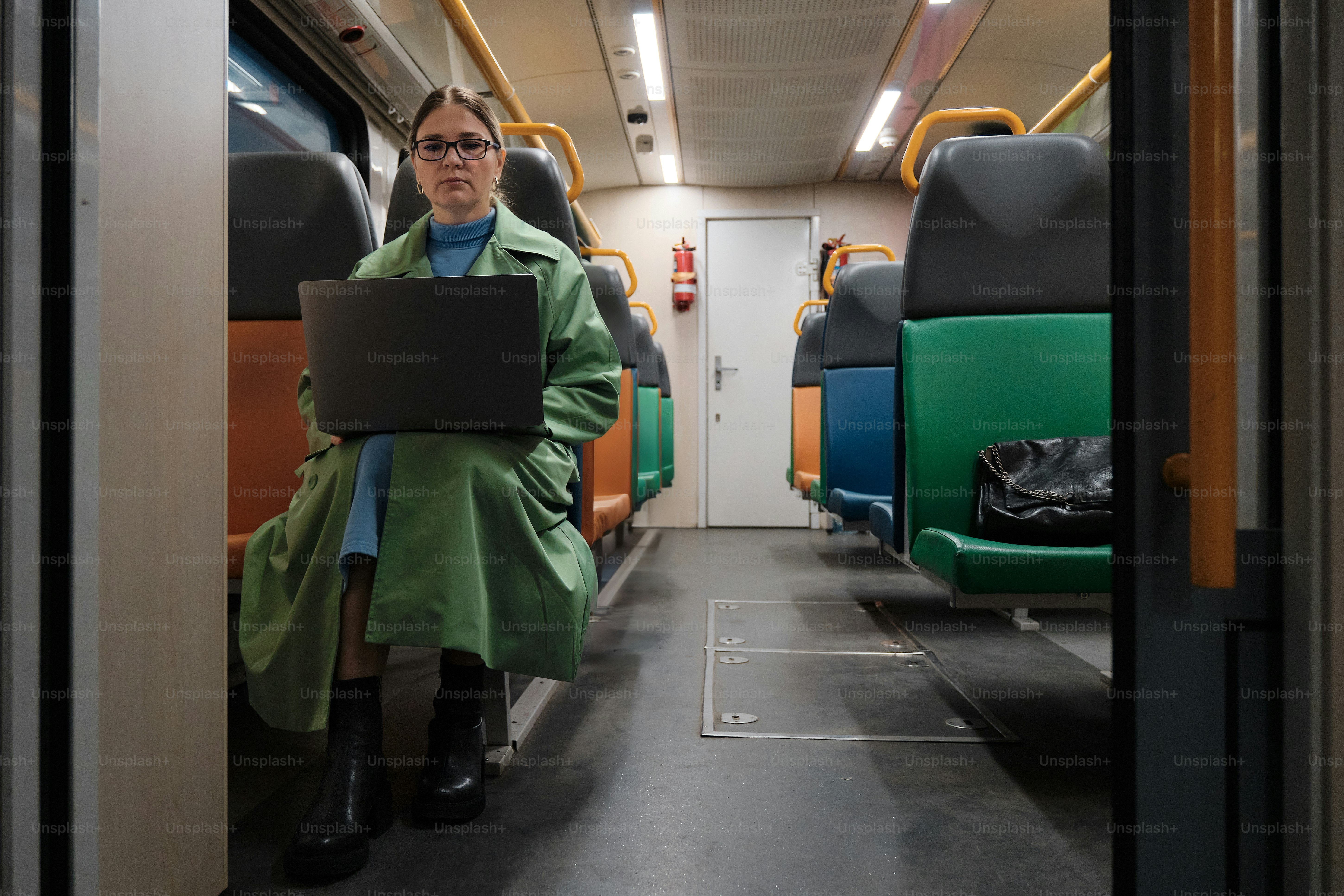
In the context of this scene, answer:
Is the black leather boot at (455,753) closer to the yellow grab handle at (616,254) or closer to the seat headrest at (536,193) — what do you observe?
the seat headrest at (536,193)

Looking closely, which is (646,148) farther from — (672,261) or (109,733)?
(109,733)

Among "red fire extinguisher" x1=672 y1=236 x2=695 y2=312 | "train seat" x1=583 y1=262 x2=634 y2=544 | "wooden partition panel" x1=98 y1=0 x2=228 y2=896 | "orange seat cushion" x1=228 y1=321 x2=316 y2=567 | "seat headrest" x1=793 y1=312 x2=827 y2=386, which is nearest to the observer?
"wooden partition panel" x1=98 y1=0 x2=228 y2=896

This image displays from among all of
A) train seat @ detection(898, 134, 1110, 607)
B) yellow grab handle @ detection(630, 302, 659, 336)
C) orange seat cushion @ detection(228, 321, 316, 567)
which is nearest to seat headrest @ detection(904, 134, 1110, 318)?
train seat @ detection(898, 134, 1110, 607)

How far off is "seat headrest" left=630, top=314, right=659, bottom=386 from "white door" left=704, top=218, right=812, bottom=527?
1.86 meters

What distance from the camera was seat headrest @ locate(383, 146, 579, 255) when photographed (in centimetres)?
201

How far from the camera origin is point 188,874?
1065 millimetres

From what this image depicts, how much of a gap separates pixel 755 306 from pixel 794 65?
231 cm

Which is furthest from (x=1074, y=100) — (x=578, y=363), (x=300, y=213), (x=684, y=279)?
(x=684, y=279)

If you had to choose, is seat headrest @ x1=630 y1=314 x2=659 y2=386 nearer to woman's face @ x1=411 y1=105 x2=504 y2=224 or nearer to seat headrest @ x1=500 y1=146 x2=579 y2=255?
seat headrest @ x1=500 y1=146 x2=579 y2=255

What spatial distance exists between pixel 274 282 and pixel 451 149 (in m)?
0.76

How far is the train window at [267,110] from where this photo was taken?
2.83m

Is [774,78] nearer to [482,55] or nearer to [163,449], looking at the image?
[482,55]

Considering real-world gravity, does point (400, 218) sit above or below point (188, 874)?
above

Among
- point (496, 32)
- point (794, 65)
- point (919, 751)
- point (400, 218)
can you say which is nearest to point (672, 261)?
point (794, 65)
